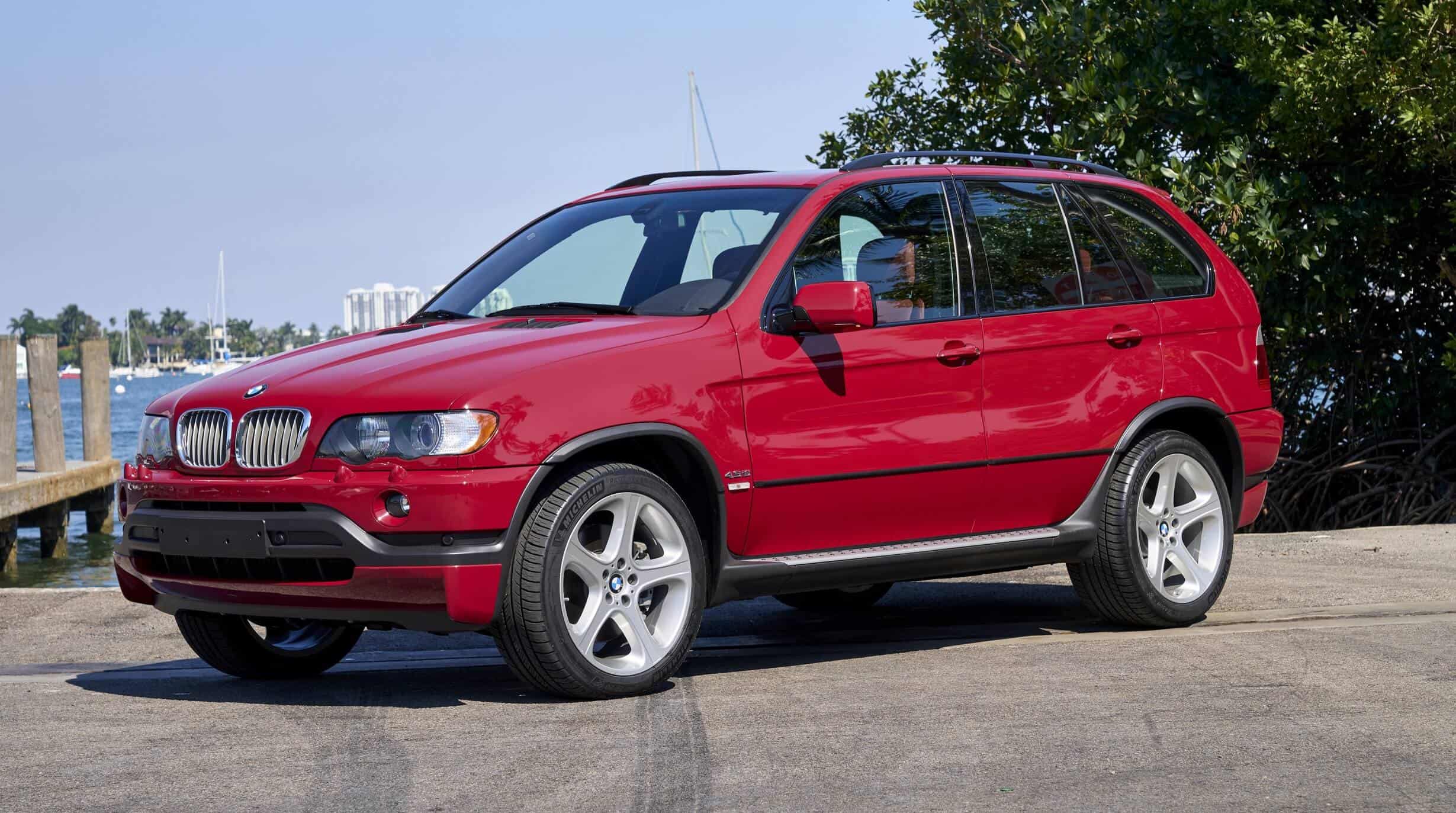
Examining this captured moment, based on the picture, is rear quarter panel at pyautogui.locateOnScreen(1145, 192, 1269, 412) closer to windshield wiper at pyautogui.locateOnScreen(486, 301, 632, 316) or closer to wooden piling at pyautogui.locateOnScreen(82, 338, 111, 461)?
windshield wiper at pyautogui.locateOnScreen(486, 301, 632, 316)

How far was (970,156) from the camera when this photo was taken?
7.29m

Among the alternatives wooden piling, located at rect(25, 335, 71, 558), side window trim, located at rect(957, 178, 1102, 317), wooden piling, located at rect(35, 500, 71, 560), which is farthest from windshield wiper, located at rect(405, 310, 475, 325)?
wooden piling, located at rect(35, 500, 71, 560)

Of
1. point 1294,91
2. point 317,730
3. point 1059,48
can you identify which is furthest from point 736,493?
point 1059,48

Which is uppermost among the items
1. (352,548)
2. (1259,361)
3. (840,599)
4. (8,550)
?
(1259,361)

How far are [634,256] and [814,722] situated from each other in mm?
2092

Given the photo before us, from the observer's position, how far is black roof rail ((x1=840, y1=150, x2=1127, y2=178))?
6816 mm

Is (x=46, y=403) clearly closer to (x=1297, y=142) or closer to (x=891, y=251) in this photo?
(x=1297, y=142)

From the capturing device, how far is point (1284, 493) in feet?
50.8

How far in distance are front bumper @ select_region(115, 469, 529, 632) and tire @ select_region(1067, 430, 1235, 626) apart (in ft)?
9.04

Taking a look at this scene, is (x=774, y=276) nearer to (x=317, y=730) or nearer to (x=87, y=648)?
(x=317, y=730)

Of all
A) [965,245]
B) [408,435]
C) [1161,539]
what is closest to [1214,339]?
[1161,539]

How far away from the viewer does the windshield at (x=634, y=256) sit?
20.6ft

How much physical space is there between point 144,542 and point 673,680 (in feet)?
6.10

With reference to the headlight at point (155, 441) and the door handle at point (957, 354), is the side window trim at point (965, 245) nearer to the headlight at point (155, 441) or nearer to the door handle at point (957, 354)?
the door handle at point (957, 354)
